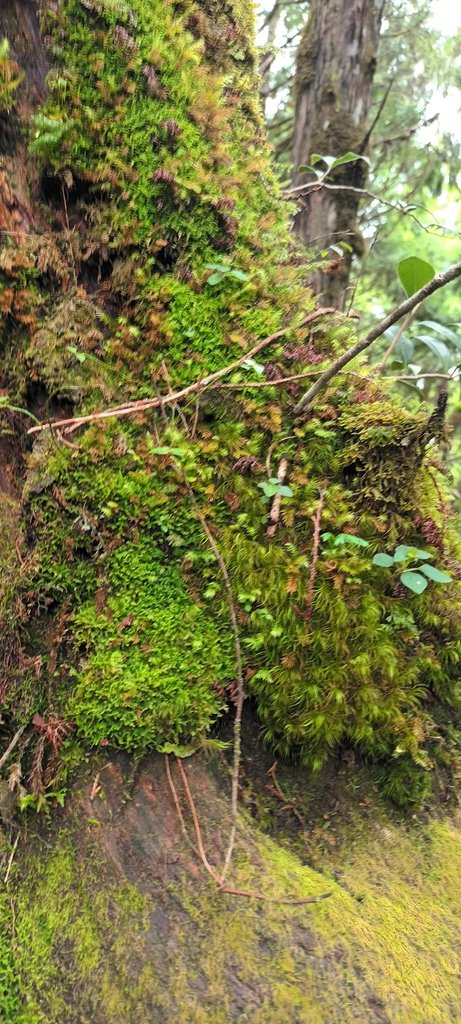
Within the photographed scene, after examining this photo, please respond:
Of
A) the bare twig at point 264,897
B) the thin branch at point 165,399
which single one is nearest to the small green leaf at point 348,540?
the thin branch at point 165,399

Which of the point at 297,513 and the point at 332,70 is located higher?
the point at 332,70

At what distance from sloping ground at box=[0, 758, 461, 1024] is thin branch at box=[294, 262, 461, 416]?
1337 millimetres

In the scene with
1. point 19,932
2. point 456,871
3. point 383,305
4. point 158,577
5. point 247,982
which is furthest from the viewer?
point 383,305

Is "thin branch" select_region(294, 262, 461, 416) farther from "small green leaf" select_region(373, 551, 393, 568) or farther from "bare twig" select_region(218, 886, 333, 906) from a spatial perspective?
"bare twig" select_region(218, 886, 333, 906)

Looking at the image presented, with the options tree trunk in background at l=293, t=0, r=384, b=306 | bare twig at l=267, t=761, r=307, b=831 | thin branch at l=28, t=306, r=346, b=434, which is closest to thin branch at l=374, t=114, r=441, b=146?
tree trunk in background at l=293, t=0, r=384, b=306

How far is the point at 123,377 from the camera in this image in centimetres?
216

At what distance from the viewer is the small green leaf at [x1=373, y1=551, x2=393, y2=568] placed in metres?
1.93

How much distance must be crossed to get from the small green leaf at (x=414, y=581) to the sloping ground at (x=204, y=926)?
0.82 metres

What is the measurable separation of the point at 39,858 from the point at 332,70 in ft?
20.5

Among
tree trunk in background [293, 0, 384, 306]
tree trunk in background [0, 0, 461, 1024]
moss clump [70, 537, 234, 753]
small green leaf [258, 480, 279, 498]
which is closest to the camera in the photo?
tree trunk in background [0, 0, 461, 1024]

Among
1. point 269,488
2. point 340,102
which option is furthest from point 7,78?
point 340,102

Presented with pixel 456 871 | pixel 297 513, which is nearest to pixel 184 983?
pixel 456 871

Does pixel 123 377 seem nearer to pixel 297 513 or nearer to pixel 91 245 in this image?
pixel 91 245

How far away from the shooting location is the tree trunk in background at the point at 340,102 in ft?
16.6
